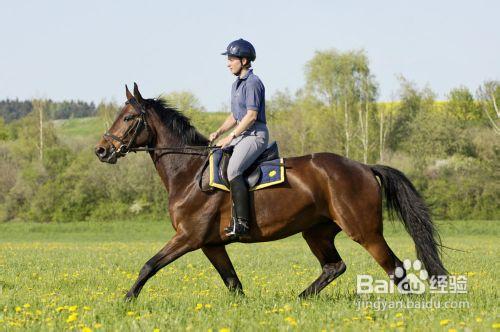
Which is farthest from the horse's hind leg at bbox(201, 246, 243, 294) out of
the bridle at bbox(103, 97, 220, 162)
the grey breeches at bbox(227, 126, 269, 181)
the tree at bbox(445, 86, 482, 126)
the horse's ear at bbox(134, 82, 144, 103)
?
the tree at bbox(445, 86, 482, 126)

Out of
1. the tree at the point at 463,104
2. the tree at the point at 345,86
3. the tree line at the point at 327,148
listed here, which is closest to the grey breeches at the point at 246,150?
the tree line at the point at 327,148

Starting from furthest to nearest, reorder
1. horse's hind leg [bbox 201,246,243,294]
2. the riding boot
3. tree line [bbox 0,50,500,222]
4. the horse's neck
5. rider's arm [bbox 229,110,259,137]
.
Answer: tree line [bbox 0,50,500,222] → horse's hind leg [bbox 201,246,243,294] → the horse's neck → rider's arm [bbox 229,110,259,137] → the riding boot

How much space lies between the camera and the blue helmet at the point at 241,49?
956 cm

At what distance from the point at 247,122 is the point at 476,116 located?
78.8 meters

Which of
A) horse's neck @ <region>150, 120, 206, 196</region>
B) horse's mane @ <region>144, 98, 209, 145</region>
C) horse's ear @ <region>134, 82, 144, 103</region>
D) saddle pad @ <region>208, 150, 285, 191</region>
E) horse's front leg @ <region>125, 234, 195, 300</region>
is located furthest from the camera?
horse's mane @ <region>144, 98, 209, 145</region>

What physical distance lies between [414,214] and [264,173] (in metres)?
2.21

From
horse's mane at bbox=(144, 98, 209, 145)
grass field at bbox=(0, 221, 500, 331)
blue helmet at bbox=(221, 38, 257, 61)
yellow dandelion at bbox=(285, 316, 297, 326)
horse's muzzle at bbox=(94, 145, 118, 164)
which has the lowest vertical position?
grass field at bbox=(0, 221, 500, 331)

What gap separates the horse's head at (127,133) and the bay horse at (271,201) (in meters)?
0.01

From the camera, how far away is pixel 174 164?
32.5 ft

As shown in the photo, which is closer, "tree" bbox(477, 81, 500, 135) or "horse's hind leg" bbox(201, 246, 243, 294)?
"horse's hind leg" bbox(201, 246, 243, 294)

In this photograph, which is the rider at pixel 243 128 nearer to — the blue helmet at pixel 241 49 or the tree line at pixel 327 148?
the blue helmet at pixel 241 49

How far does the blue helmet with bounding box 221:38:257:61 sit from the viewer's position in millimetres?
9562

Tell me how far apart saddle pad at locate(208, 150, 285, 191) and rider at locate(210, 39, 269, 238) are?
0.52 ft

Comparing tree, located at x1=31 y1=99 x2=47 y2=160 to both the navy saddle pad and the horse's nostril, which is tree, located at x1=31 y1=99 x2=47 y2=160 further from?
the navy saddle pad
